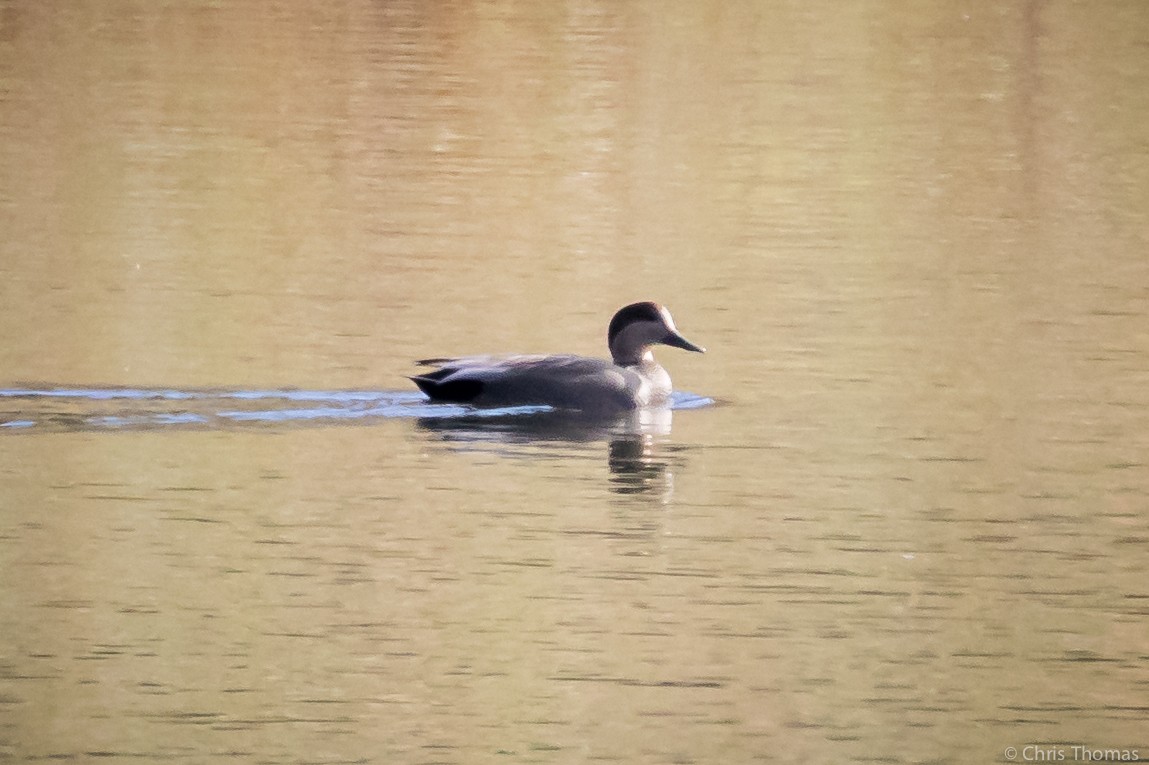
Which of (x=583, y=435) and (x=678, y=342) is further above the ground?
(x=678, y=342)

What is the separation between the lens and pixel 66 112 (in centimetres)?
2155

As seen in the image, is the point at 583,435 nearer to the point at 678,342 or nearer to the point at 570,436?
the point at 570,436

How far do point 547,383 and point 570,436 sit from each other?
0.51 metres

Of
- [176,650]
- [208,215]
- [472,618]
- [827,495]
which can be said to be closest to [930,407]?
[827,495]

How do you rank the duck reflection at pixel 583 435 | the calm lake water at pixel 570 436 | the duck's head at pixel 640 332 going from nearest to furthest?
the calm lake water at pixel 570 436 < the duck reflection at pixel 583 435 < the duck's head at pixel 640 332

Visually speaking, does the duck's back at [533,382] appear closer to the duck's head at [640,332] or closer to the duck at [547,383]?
the duck at [547,383]

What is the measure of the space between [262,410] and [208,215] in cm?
618

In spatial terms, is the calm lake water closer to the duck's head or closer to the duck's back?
the duck's back

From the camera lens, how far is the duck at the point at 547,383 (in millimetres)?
10844

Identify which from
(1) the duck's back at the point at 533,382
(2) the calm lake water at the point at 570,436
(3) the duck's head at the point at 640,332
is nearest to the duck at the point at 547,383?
(1) the duck's back at the point at 533,382

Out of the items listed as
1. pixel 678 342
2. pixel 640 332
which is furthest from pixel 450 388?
pixel 678 342

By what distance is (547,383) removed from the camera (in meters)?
10.9

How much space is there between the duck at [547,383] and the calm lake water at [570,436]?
15 cm

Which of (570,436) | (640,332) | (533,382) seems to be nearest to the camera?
(570,436)
